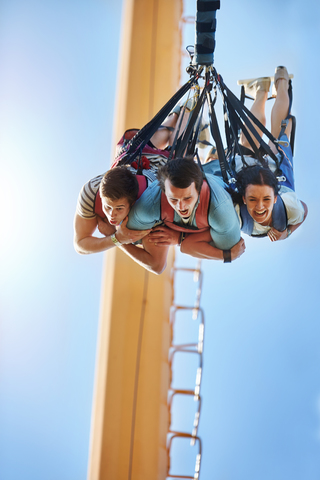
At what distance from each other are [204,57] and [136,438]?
2.13 metres

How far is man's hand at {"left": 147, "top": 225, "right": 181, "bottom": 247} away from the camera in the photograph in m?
2.01

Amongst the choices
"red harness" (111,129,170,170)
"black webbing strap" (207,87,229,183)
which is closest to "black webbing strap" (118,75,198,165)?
"red harness" (111,129,170,170)

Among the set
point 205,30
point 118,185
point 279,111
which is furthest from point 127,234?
point 279,111

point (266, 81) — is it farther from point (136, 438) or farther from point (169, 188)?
point (136, 438)

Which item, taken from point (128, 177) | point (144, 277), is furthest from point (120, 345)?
point (128, 177)

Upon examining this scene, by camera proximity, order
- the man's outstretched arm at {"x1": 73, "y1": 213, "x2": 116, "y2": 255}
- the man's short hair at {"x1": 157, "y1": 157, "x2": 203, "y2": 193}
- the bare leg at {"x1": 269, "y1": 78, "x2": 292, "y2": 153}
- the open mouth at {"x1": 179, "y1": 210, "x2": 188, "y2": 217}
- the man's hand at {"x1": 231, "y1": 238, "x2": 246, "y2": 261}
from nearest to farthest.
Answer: the man's short hair at {"x1": 157, "y1": 157, "x2": 203, "y2": 193}
the open mouth at {"x1": 179, "y1": 210, "x2": 188, "y2": 217}
the man's hand at {"x1": 231, "y1": 238, "x2": 246, "y2": 261}
the man's outstretched arm at {"x1": 73, "y1": 213, "x2": 116, "y2": 255}
the bare leg at {"x1": 269, "y1": 78, "x2": 292, "y2": 153}

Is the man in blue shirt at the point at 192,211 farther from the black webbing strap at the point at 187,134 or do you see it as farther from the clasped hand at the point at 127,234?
the black webbing strap at the point at 187,134

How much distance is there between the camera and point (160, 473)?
2797mm

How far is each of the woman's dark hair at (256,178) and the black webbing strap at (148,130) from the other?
0.36 meters

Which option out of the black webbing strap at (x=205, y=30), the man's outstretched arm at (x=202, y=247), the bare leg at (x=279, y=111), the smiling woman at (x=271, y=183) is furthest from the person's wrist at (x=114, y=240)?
the bare leg at (x=279, y=111)

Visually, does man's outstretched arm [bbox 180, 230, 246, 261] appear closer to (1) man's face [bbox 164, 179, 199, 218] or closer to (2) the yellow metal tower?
(1) man's face [bbox 164, 179, 199, 218]

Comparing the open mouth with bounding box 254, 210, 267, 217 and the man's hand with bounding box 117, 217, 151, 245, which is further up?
the open mouth with bounding box 254, 210, 267, 217

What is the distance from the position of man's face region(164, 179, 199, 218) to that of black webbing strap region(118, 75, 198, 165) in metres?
0.27

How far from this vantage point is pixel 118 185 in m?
1.69
